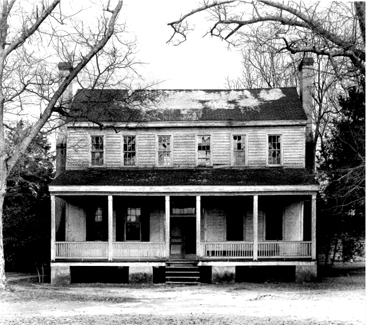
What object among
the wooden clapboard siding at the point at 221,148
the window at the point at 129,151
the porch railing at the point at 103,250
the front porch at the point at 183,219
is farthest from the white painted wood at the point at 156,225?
the wooden clapboard siding at the point at 221,148

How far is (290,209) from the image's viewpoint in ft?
101

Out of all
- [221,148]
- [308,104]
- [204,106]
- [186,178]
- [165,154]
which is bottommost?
[186,178]

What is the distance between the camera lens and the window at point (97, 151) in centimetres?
3166

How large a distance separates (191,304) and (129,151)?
496 inches

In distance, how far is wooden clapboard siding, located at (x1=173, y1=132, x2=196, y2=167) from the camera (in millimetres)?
31406

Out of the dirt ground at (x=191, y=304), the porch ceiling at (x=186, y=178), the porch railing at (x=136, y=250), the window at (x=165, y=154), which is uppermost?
the window at (x=165, y=154)

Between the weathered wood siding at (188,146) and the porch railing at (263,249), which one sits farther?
the weathered wood siding at (188,146)

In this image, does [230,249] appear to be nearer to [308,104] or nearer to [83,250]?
[83,250]

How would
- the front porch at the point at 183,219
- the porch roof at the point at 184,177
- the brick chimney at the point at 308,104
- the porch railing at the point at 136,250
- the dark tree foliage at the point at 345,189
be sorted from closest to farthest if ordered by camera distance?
the dark tree foliage at the point at 345,189 < the porch roof at the point at 184,177 < the porch railing at the point at 136,250 < the front porch at the point at 183,219 < the brick chimney at the point at 308,104

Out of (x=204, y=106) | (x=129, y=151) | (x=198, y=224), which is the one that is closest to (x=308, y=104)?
(x=204, y=106)

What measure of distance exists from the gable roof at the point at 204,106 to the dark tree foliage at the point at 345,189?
2.16 metres

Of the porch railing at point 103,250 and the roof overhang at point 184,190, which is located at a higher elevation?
the roof overhang at point 184,190

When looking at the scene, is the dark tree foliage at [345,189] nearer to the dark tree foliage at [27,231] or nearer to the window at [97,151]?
the window at [97,151]

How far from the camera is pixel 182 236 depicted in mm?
31297
